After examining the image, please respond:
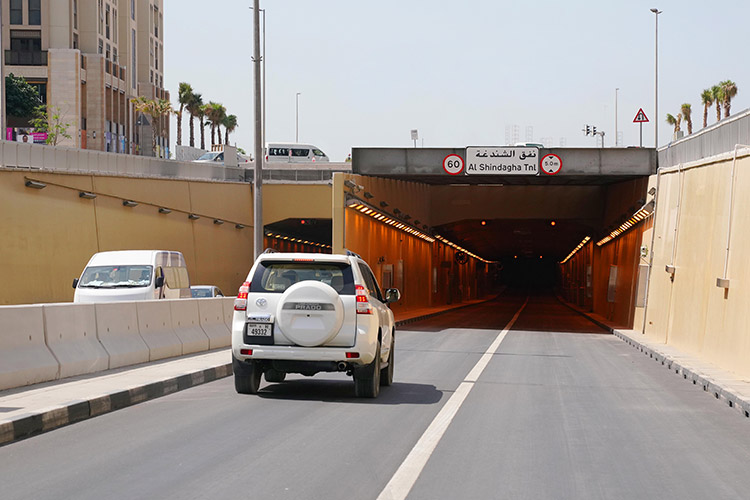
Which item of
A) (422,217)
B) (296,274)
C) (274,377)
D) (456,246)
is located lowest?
(456,246)

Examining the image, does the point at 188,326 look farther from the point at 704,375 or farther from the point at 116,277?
the point at 704,375

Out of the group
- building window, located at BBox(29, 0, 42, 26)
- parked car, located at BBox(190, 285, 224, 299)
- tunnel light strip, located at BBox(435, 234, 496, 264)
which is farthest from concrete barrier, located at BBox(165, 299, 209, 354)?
building window, located at BBox(29, 0, 42, 26)

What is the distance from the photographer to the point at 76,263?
36250mm

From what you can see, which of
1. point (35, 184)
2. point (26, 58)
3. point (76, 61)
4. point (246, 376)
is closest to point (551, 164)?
point (35, 184)

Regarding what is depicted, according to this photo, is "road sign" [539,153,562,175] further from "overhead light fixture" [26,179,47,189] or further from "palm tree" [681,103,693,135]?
"palm tree" [681,103,693,135]

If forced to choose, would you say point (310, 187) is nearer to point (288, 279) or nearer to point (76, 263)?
point (76, 263)

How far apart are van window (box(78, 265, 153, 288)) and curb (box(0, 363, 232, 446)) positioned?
9.97m

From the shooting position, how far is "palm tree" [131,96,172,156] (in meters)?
103

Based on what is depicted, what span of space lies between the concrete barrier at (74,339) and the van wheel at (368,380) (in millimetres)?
4067

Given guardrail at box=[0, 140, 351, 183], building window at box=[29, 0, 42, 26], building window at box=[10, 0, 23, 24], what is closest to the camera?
guardrail at box=[0, 140, 351, 183]

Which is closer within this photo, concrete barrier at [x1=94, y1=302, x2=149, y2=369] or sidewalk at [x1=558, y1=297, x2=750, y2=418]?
sidewalk at [x1=558, y1=297, x2=750, y2=418]

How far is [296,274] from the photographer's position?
13.2m

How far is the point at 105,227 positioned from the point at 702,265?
2470 cm

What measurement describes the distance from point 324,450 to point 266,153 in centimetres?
6341
